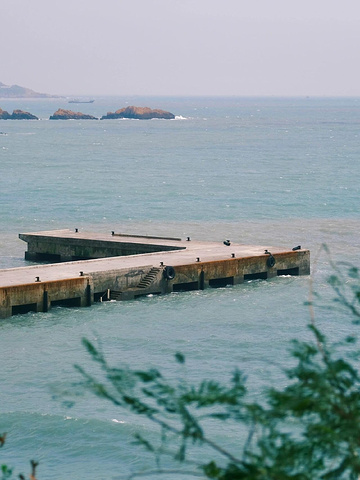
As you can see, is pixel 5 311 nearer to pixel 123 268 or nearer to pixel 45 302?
pixel 45 302

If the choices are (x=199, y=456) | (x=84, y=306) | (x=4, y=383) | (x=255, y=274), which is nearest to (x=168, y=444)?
(x=199, y=456)

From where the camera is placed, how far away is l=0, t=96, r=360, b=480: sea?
95.0 feet

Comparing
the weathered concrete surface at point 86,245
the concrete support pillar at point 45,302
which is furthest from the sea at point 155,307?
the weathered concrete surface at point 86,245

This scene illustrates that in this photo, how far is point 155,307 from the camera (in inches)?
1804

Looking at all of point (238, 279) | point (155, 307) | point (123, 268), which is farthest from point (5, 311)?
point (238, 279)

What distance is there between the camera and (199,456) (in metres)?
27.6

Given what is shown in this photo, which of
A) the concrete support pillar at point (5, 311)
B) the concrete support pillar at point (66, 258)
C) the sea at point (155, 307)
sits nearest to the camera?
the sea at point (155, 307)

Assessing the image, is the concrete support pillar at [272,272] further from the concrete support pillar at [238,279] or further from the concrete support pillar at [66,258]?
the concrete support pillar at [66,258]

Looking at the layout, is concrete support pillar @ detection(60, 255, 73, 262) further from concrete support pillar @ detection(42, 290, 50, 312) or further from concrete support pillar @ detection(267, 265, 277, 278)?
concrete support pillar @ detection(42, 290, 50, 312)

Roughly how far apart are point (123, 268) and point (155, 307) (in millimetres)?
3225

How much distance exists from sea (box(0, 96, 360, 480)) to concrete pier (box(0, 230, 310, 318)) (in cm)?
69

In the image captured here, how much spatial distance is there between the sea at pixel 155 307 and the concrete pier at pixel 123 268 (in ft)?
2.26

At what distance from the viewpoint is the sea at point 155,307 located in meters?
29.0

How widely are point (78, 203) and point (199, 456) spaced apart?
2556 inches
